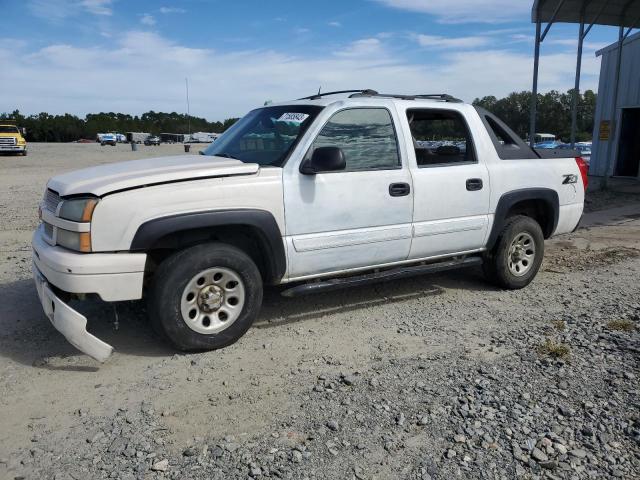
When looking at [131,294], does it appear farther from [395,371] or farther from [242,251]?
[395,371]

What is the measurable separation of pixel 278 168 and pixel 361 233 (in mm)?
887

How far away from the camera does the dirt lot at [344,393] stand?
→ 268 cm

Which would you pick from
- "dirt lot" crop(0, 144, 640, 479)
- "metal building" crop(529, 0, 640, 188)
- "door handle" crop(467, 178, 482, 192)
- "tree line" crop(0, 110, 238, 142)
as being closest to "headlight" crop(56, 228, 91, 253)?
"dirt lot" crop(0, 144, 640, 479)

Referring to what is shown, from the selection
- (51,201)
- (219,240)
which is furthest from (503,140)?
(51,201)

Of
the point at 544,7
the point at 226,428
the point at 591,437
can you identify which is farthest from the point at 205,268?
the point at 544,7

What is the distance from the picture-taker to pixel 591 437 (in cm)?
287

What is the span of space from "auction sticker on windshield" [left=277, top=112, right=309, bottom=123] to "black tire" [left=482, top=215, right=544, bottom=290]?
239 cm

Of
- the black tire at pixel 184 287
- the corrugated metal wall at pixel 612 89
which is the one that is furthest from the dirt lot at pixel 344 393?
the corrugated metal wall at pixel 612 89

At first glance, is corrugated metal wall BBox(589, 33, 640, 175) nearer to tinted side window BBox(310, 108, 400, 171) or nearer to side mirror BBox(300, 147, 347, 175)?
tinted side window BBox(310, 108, 400, 171)

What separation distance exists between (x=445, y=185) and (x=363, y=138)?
91 cm

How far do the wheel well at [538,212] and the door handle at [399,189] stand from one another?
59.5 inches

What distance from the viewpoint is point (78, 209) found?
3.49 metres

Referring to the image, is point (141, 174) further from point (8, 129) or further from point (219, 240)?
point (8, 129)

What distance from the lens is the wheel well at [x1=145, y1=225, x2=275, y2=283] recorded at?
12.5ft
